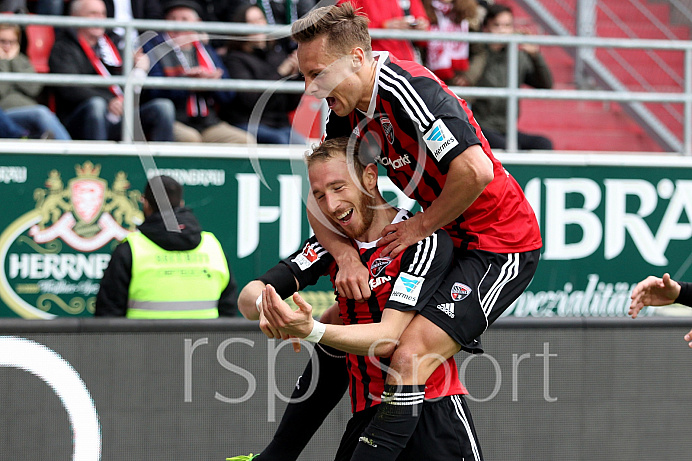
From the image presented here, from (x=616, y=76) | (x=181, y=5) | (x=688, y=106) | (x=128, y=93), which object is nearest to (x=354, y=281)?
(x=128, y=93)

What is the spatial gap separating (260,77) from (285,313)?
528cm

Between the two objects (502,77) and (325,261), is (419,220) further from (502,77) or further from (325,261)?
(502,77)

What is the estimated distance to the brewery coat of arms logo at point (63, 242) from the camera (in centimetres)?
703

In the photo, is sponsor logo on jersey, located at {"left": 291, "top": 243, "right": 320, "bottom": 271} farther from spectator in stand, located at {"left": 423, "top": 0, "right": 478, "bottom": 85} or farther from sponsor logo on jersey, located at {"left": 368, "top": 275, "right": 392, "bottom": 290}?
spectator in stand, located at {"left": 423, "top": 0, "right": 478, "bottom": 85}

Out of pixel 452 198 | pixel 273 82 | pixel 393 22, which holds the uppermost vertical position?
pixel 393 22

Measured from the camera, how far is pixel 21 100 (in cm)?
716

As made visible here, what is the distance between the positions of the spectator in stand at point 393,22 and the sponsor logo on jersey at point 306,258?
4.43 meters

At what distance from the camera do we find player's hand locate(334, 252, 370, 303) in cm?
310

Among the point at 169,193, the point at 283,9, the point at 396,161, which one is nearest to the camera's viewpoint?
the point at 396,161

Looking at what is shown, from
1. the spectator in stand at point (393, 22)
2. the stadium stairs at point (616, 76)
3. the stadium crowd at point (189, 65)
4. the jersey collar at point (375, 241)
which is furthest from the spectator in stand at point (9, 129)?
the stadium stairs at point (616, 76)

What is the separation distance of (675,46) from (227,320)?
18.7ft

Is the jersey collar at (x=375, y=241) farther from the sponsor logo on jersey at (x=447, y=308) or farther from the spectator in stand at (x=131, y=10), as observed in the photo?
the spectator in stand at (x=131, y=10)

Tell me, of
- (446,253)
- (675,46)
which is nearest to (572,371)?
(446,253)

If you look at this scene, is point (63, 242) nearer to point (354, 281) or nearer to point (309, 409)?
point (309, 409)
